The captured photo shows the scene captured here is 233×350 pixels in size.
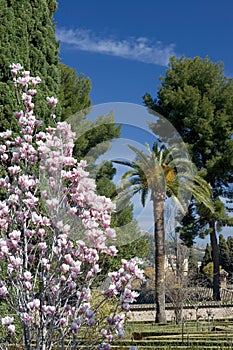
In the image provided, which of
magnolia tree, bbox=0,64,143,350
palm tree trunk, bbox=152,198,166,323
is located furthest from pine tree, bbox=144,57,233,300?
magnolia tree, bbox=0,64,143,350

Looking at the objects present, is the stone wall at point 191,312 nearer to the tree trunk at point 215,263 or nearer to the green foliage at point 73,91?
the tree trunk at point 215,263

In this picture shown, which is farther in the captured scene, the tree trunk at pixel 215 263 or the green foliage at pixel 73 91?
the tree trunk at pixel 215 263

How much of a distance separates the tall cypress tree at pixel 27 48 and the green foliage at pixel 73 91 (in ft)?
28.0

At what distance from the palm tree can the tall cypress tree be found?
615 cm

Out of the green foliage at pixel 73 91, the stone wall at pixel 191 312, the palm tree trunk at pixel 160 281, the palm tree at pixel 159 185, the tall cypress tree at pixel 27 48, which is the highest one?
the green foliage at pixel 73 91

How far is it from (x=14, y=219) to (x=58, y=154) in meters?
0.55

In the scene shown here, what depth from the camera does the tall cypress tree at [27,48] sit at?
8359 millimetres

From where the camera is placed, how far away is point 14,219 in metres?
3.54

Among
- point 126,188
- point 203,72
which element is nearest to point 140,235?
point 126,188

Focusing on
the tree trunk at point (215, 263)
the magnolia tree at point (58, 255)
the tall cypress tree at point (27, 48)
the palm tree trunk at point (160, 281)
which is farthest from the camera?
the tree trunk at point (215, 263)

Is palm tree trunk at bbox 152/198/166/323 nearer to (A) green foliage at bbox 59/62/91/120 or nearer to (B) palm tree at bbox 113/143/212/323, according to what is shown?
(B) palm tree at bbox 113/143/212/323

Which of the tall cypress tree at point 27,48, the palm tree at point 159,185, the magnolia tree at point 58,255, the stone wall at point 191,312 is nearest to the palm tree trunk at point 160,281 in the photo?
the palm tree at point 159,185

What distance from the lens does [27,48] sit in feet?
29.6

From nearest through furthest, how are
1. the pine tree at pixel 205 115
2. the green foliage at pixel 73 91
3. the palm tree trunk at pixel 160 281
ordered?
the palm tree trunk at pixel 160 281 → the green foliage at pixel 73 91 → the pine tree at pixel 205 115
